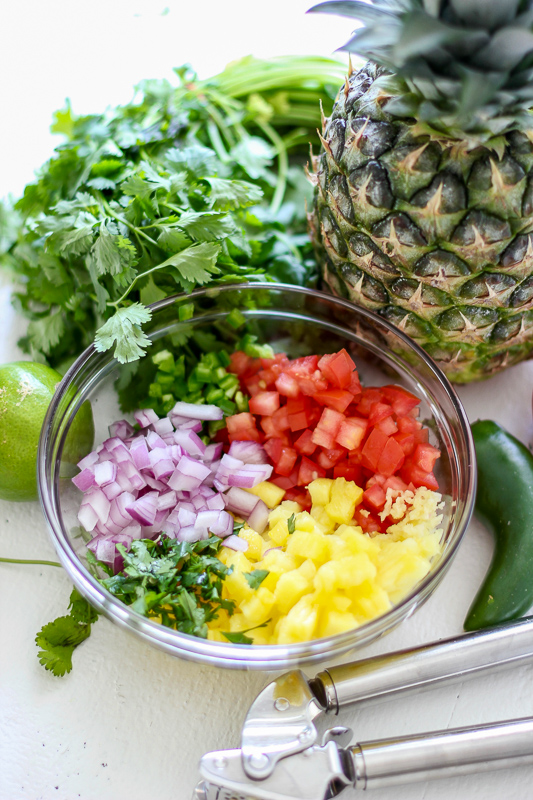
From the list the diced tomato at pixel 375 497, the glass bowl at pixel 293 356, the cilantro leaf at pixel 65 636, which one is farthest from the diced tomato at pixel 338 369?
the cilantro leaf at pixel 65 636

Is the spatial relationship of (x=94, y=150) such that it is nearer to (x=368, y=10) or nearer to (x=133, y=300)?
(x=133, y=300)

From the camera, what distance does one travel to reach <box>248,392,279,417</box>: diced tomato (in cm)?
148

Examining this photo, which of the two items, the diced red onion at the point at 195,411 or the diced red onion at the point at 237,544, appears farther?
the diced red onion at the point at 195,411

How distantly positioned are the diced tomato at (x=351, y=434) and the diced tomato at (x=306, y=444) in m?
0.06

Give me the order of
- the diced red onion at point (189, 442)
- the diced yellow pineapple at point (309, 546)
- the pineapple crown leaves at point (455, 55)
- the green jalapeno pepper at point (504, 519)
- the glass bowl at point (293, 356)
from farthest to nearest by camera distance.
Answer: the diced red onion at point (189, 442) < the green jalapeno pepper at point (504, 519) < the diced yellow pineapple at point (309, 546) < the glass bowl at point (293, 356) < the pineapple crown leaves at point (455, 55)

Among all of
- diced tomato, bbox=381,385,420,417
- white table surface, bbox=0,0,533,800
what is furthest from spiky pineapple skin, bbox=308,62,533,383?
white table surface, bbox=0,0,533,800

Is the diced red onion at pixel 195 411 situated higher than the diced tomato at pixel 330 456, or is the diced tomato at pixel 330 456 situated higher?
the diced red onion at pixel 195 411

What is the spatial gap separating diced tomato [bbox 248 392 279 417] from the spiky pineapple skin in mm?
291

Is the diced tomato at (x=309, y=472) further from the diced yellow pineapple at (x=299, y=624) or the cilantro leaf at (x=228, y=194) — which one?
the cilantro leaf at (x=228, y=194)

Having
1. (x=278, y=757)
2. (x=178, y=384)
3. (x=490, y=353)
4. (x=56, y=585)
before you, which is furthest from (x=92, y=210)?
(x=278, y=757)

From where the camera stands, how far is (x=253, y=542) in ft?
4.38

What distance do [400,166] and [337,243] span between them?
25cm

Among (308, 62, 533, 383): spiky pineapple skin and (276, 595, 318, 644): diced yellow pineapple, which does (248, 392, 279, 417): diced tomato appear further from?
(276, 595, 318, 644): diced yellow pineapple

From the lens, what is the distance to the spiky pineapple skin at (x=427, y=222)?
3.90 ft
